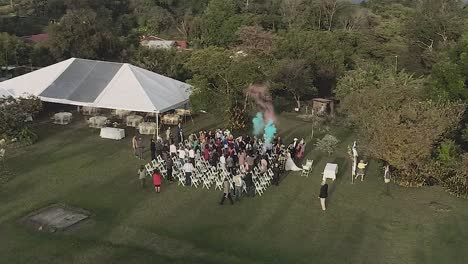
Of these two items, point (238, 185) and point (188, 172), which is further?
point (188, 172)

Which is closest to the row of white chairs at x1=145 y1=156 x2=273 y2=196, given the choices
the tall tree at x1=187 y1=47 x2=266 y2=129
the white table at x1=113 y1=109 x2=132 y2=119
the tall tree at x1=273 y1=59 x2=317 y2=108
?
the tall tree at x1=187 y1=47 x2=266 y2=129

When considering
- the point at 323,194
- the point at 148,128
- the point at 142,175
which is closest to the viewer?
the point at 323,194

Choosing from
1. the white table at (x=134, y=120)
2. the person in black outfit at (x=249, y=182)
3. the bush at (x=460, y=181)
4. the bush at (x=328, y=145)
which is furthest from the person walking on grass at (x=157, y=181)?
the bush at (x=460, y=181)

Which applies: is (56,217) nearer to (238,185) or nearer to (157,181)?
(157,181)

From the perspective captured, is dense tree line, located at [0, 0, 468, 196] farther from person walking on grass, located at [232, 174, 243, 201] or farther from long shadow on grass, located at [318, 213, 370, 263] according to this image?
person walking on grass, located at [232, 174, 243, 201]

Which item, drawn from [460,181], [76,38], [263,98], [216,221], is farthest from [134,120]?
[76,38]

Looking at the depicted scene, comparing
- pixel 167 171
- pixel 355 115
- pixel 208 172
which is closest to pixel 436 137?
pixel 355 115
